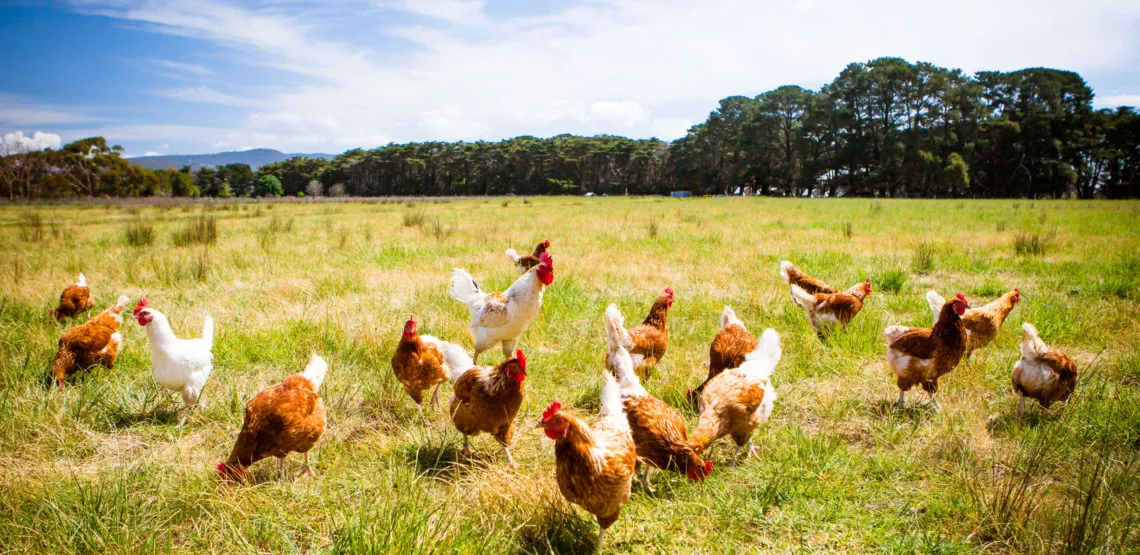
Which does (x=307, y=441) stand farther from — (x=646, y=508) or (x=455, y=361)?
(x=646, y=508)

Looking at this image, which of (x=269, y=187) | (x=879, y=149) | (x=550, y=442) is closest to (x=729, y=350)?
(x=550, y=442)

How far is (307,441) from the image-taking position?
109 inches

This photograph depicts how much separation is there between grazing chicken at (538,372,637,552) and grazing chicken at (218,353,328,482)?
1553mm

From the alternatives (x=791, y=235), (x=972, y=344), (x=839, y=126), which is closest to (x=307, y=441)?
(x=972, y=344)

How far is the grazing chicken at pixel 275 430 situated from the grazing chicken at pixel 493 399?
0.86m

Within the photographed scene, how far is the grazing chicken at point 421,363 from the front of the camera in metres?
3.47

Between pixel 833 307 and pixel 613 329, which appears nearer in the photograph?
pixel 613 329

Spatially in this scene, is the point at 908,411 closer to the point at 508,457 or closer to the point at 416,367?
the point at 508,457

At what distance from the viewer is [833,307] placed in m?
4.90

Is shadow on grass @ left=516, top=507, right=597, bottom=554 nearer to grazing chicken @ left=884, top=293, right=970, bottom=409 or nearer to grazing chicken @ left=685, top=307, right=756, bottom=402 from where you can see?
grazing chicken @ left=685, top=307, right=756, bottom=402

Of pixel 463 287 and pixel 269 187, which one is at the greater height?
pixel 269 187

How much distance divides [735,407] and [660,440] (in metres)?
0.59

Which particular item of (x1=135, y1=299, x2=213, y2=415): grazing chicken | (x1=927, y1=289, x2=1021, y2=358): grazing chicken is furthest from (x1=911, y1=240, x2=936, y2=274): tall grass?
(x1=135, y1=299, x2=213, y2=415): grazing chicken

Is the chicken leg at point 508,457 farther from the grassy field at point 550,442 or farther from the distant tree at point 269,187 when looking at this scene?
the distant tree at point 269,187
